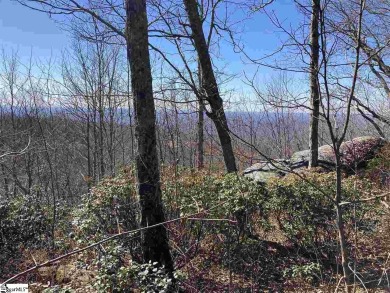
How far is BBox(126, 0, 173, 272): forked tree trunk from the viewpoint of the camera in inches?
143

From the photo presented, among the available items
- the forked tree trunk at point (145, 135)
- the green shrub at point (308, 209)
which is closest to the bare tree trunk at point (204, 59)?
the green shrub at point (308, 209)

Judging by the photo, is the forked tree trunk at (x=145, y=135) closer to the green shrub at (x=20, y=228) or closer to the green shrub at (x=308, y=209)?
the green shrub at (x=308, y=209)

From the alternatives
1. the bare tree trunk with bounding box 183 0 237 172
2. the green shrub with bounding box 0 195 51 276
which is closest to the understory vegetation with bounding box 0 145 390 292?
the green shrub with bounding box 0 195 51 276

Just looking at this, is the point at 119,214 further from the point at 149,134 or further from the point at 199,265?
the point at 149,134

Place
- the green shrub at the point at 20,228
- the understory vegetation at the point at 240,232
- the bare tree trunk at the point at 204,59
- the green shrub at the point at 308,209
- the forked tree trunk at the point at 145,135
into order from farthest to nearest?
the bare tree trunk at the point at 204,59
the green shrub at the point at 20,228
the green shrub at the point at 308,209
the understory vegetation at the point at 240,232
the forked tree trunk at the point at 145,135

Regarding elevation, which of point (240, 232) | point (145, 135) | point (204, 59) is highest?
point (204, 59)

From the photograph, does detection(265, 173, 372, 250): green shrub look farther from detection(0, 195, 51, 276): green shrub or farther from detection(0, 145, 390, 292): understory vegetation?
detection(0, 195, 51, 276): green shrub

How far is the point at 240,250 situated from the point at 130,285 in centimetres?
191

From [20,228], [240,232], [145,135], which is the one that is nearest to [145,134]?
[145,135]

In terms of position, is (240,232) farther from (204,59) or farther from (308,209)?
(204,59)

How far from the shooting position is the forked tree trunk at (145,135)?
11.9 feet

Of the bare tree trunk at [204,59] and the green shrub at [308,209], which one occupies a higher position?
the bare tree trunk at [204,59]

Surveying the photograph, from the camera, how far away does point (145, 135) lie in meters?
3.72

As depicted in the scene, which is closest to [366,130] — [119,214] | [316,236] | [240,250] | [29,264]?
[316,236]
